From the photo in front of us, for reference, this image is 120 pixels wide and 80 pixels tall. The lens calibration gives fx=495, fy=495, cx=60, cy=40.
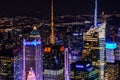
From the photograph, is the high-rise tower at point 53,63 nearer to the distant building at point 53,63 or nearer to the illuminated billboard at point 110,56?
the distant building at point 53,63

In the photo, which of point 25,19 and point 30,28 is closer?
point 25,19

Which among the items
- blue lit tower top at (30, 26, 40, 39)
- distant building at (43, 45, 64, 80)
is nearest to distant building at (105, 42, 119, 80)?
distant building at (43, 45, 64, 80)

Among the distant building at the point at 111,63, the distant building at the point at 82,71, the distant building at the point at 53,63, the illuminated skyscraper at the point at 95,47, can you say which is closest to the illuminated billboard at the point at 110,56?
the distant building at the point at 111,63

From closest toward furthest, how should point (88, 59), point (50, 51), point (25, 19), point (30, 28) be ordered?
1. point (25, 19)
2. point (30, 28)
3. point (50, 51)
4. point (88, 59)

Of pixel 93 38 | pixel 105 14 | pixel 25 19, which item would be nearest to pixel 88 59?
pixel 93 38

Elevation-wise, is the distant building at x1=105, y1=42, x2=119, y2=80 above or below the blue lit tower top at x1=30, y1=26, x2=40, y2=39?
below

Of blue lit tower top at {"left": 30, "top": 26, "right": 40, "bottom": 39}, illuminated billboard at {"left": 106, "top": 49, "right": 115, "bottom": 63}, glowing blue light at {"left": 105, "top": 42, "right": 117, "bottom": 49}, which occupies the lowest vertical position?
illuminated billboard at {"left": 106, "top": 49, "right": 115, "bottom": 63}

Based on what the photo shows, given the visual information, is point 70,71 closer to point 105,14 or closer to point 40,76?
point 40,76

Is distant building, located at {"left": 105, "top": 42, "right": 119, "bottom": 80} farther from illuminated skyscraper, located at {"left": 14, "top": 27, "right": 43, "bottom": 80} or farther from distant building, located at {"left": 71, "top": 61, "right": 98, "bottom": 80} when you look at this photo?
illuminated skyscraper, located at {"left": 14, "top": 27, "right": 43, "bottom": 80}
